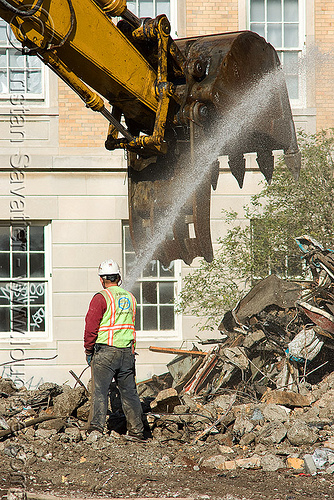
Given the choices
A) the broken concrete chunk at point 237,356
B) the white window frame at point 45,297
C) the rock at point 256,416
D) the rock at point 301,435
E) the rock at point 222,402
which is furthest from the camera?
the white window frame at point 45,297

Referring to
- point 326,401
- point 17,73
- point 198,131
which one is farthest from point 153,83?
point 17,73

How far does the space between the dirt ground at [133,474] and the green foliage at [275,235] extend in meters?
4.61

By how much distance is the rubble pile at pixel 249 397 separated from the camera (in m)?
5.78

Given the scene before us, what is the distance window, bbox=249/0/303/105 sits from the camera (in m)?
12.4

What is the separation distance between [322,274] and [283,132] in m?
2.44

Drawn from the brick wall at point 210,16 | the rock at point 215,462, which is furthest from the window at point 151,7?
the rock at point 215,462

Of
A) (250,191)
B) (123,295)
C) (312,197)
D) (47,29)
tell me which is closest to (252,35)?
(47,29)

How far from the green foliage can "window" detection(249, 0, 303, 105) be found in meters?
2.33

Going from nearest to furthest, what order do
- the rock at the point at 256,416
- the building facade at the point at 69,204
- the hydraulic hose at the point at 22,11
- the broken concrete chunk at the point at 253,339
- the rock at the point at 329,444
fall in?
1. the hydraulic hose at the point at 22,11
2. the rock at the point at 329,444
3. the rock at the point at 256,416
4. the broken concrete chunk at the point at 253,339
5. the building facade at the point at 69,204

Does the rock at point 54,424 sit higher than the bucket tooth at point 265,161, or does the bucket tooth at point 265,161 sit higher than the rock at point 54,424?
the bucket tooth at point 265,161

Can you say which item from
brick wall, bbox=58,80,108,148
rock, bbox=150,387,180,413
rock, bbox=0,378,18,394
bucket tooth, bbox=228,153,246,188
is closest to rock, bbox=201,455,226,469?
rock, bbox=150,387,180,413

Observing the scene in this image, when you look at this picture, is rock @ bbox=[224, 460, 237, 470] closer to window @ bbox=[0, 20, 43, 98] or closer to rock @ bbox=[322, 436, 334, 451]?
rock @ bbox=[322, 436, 334, 451]

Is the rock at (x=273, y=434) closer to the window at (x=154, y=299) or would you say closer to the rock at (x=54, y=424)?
the rock at (x=54, y=424)

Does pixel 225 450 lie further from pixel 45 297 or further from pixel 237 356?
pixel 45 297
